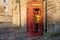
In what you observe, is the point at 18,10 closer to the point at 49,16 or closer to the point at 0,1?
the point at 49,16

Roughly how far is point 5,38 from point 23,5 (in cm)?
435

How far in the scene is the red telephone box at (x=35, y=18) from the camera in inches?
419

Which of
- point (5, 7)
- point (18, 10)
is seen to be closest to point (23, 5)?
point (18, 10)

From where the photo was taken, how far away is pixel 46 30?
11289 mm

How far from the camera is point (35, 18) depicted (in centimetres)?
1091

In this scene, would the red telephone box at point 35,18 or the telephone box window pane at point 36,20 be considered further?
the telephone box window pane at point 36,20

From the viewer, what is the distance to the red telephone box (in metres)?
10.6

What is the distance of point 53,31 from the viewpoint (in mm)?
11133

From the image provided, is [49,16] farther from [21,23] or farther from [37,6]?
[21,23]

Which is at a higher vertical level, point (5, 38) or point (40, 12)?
point (40, 12)

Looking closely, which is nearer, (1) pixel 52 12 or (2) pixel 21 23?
(1) pixel 52 12

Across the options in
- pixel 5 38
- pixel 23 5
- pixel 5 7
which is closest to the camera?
pixel 5 38

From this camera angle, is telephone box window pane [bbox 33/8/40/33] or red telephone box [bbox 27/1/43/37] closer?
red telephone box [bbox 27/1/43/37]

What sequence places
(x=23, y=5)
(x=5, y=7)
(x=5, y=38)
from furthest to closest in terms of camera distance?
(x=5, y=7)
(x=23, y=5)
(x=5, y=38)
